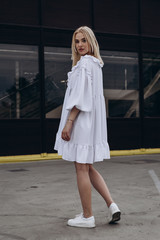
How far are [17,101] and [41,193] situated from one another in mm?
4698

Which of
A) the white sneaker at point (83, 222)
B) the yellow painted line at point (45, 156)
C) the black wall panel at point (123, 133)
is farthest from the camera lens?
the black wall panel at point (123, 133)

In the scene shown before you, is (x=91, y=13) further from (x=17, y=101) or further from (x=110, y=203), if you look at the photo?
(x=110, y=203)

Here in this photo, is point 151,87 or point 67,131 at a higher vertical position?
point 151,87

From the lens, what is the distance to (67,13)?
412 inches

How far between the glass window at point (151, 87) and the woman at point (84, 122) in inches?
306

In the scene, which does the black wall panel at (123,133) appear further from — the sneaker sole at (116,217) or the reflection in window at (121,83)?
the sneaker sole at (116,217)

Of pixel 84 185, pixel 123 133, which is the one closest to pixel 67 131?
pixel 84 185

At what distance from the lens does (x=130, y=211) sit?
4.24 m

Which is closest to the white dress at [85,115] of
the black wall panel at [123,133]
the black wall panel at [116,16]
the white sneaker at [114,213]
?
the white sneaker at [114,213]

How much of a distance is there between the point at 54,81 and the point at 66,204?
19.2 feet

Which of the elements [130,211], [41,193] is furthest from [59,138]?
[41,193]

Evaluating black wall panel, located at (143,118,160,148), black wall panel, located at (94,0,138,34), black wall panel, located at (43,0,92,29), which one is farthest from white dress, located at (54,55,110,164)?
black wall panel, located at (143,118,160,148)

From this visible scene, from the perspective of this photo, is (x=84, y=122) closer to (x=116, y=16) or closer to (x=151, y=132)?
(x=151, y=132)

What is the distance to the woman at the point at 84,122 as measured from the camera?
3455mm
